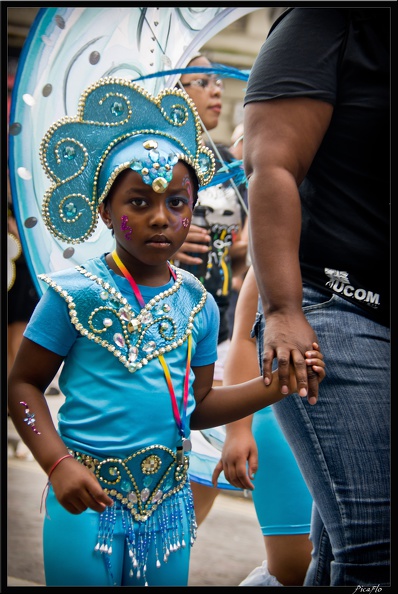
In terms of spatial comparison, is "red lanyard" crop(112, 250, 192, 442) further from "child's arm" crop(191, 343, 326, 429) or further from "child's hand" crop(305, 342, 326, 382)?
"child's hand" crop(305, 342, 326, 382)

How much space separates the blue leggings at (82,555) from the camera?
1.82m

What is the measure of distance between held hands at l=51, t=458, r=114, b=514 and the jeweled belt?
8 cm

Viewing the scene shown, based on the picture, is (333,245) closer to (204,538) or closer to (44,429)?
(44,429)

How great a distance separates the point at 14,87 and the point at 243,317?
0.97 metres

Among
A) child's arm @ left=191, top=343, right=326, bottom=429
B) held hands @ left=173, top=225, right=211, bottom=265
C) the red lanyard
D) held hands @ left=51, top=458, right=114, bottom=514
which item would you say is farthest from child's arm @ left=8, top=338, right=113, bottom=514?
held hands @ left=173, top=225, right=211, bottom=265

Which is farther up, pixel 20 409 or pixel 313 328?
pixel 313 328

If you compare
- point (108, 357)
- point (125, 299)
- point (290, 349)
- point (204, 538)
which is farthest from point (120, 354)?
point (204, 538)

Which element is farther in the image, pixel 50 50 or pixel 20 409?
pixel 50 50

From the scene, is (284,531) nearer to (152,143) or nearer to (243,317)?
(243,317)

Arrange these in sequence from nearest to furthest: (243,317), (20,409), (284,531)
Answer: (20,409) < (243,317) < (284,531)

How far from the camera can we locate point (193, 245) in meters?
2.91

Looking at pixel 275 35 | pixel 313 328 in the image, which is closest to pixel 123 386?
pixel 313 328

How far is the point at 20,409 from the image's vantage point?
1.83m

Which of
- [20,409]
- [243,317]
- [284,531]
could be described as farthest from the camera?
[284,531]
